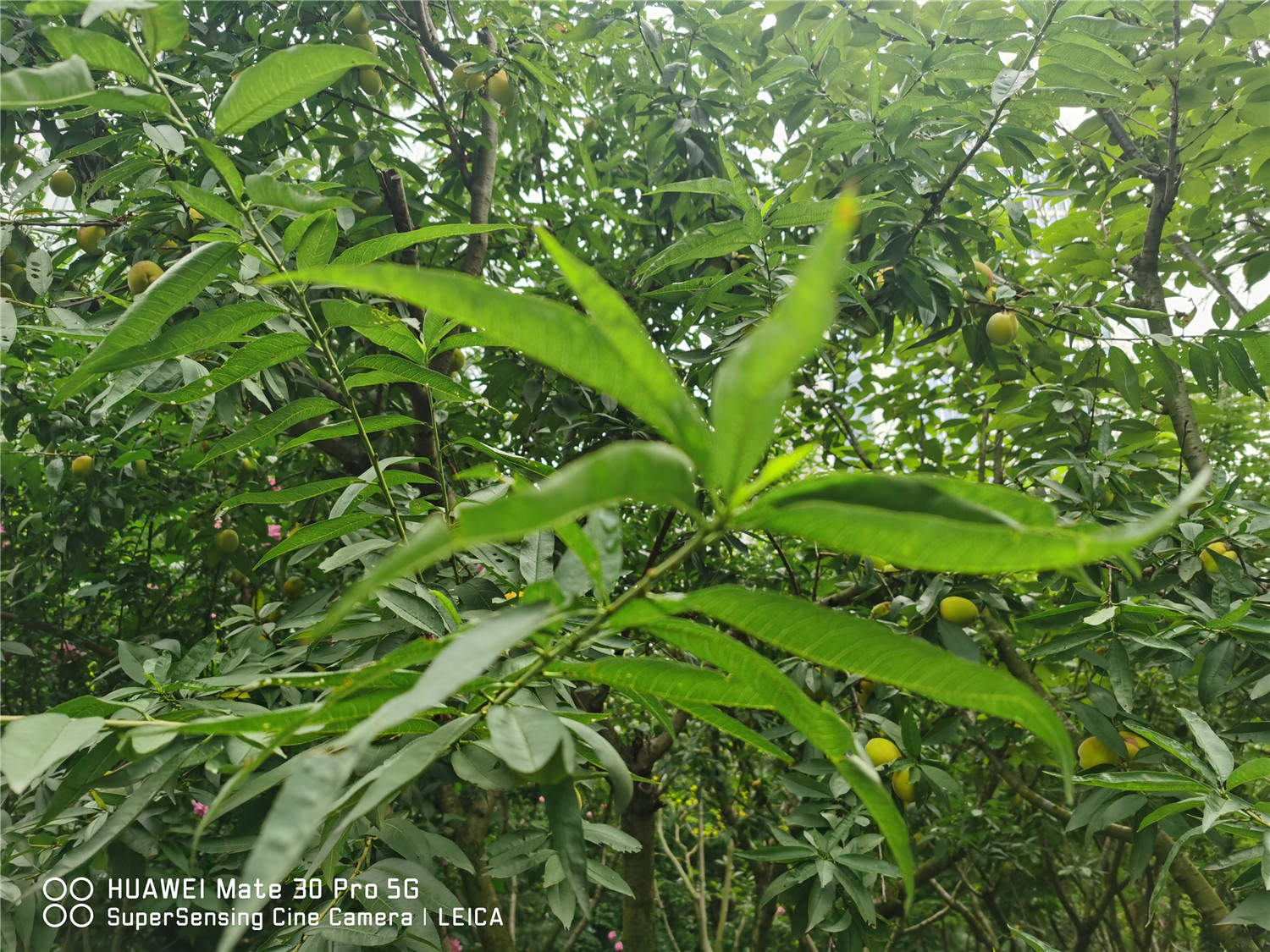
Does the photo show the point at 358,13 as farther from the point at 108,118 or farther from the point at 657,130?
the point at 657,130

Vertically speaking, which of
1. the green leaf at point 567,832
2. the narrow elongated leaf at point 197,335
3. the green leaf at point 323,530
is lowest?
the green leaf at point 567,832

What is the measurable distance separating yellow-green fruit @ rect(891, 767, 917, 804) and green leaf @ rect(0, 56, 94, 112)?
159cm

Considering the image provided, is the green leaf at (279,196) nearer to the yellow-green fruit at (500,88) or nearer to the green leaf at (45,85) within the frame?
the green leaf at (45,85)

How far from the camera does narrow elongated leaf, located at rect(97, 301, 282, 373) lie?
2.29ft

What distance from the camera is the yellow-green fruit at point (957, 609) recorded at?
62.0 inches

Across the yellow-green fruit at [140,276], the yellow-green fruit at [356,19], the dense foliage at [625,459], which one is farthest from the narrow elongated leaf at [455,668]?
the yellow-green fruit at [356,19]

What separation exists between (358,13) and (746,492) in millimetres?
2249

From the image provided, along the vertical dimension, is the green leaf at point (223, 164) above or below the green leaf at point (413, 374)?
above

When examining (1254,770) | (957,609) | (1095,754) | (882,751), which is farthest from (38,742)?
(1095,754)

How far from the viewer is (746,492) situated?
15.3 inches

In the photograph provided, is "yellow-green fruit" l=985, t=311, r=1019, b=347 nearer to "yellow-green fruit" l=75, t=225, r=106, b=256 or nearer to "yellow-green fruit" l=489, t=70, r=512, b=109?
"yellow-green fruit" l=489, t=70, r=512, b=109

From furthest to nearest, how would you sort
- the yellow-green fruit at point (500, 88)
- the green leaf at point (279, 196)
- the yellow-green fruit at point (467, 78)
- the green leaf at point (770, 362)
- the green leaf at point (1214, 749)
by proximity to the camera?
1. the yellow-green fruit at point (500, 88)
2. the yellow-green fruit at point (467, 78)
3. the green leaf at point (1214, 749)
4. the green leaf at point (279, 196)
5. the green leaf at point (770, 362)

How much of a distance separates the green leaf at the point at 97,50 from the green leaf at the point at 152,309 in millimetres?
157

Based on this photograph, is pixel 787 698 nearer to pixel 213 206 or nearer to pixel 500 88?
pixel 213 206
